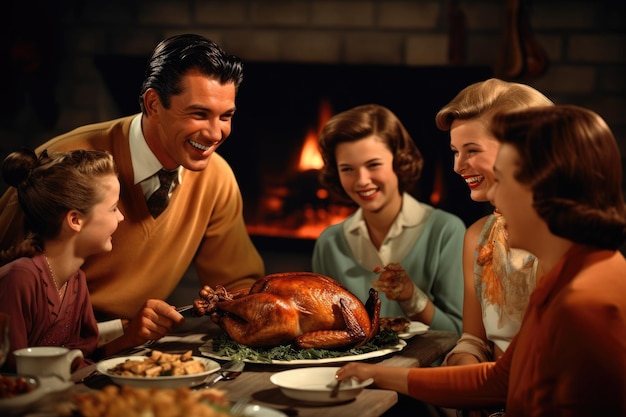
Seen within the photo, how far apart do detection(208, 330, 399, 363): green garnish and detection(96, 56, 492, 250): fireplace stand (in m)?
2.07

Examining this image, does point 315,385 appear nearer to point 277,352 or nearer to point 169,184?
point 277,352

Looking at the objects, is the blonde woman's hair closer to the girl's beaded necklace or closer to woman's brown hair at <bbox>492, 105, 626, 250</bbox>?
woman's brown hair at <bbox>492, 105, 626, 250</bbox>

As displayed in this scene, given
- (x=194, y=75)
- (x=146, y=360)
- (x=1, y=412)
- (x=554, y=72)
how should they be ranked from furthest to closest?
(x=554, y=72), (x=194, y=75), (x=146, y=360), (x=1, y=412)

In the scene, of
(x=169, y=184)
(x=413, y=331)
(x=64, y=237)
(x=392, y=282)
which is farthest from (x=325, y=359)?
(x=169, y=184)

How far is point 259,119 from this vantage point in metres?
4.36

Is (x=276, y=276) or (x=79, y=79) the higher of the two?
(x=79, y=79)

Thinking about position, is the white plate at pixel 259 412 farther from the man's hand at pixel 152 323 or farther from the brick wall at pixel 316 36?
the brick wall at pixel 316 36

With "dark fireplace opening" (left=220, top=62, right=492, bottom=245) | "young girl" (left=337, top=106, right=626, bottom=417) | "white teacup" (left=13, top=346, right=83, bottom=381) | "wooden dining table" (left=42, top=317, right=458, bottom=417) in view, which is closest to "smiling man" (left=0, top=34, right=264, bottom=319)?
"wooden dining table" (left=42, top=317, right=458, bottom=417)

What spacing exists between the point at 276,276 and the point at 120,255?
0.66 m

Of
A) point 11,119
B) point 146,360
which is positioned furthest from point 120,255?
point 11,119

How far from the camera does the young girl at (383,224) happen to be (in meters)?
2.85

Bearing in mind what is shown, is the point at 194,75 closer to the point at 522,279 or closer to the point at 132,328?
the point at 132,328

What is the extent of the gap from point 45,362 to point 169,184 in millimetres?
1094

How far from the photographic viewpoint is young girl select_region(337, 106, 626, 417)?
144cm
